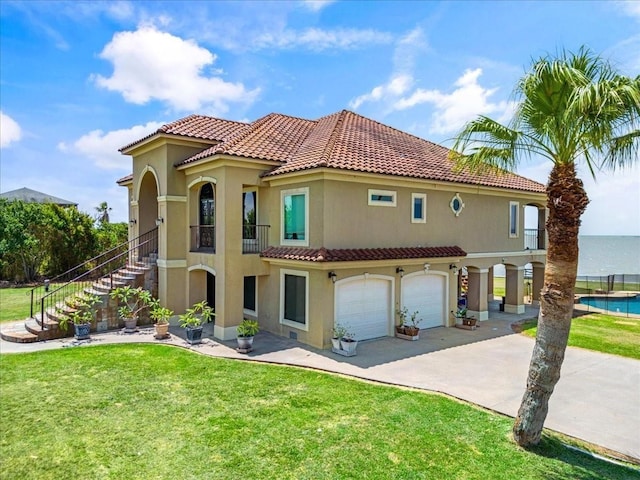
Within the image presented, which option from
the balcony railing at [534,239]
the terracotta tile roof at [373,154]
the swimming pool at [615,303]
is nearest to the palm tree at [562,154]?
the terracotta tile roof at [373,154]

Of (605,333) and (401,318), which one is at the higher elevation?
(401,318)

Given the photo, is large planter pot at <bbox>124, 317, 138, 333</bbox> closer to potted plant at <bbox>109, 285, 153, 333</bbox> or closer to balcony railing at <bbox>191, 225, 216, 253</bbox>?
potted plant at <bbox>109, 285, 153, 333</bbox>

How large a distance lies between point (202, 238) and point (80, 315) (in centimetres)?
599

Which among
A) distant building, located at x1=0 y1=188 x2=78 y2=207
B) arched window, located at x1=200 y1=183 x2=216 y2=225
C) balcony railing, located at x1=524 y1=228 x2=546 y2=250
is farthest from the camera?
distant building, located at x1=0 y1=188 x2=78 y2=207

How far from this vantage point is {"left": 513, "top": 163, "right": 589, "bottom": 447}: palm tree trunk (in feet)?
25.3

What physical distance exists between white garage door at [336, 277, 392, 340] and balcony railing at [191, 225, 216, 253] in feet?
23.3

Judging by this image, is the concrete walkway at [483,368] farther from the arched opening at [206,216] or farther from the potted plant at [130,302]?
the arched opening at [206,216]

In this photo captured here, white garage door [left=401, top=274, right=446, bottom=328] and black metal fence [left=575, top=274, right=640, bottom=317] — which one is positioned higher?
white garage door [left=401, top=274, right=446, bottom=328]

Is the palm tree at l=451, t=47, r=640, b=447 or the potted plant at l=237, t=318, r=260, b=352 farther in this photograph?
the potted plant at l=237, t=318, r=260, b=352

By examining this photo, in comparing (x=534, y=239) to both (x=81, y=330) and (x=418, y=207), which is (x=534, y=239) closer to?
(x=418, y=207)

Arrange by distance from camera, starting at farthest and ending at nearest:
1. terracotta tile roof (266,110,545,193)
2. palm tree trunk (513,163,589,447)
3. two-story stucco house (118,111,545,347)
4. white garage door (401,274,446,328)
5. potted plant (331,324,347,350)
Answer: white garage door (401,274,446,328)
terracotta tile roof (266,110,545,193)
two-story stucco house (118,111,545,347)
potted plant (331,324,347,350)
palm tree trunk (513,163,589,447)

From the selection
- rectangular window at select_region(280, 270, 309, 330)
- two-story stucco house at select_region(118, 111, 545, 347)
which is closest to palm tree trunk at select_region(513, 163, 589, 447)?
two-story stucco house at select_region(118, 111, 545, 347)

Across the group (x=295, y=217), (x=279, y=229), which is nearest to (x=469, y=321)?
(x=295, y=217)

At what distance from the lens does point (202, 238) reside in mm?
19719
